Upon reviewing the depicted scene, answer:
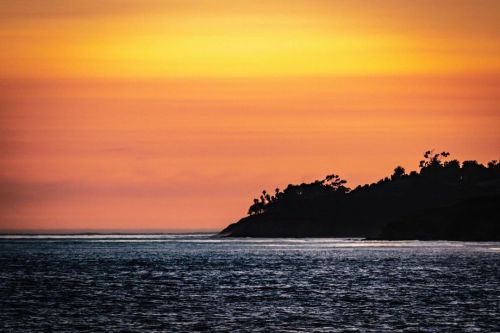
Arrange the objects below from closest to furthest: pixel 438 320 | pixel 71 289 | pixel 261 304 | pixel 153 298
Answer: pixel 438 320, pixel 261 304, pixel 153 298, pixel 71 289

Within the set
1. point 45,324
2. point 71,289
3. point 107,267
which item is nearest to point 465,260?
point 107,267

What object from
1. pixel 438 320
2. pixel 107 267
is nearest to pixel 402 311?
pixel 438 320

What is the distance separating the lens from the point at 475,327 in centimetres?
7206

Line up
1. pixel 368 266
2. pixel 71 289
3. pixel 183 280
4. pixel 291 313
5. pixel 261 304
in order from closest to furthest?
pixel 291 313, pixel 261 304, pixel 71 289, pixel 183 280, pixel 368 266

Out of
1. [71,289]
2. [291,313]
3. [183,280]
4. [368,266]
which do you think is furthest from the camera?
[368,266]

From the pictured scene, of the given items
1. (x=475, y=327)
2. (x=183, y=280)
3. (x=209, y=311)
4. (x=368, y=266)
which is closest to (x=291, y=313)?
(x=209, y=311)

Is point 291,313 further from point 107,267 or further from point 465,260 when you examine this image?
point 465,260

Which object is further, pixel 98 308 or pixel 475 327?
pixel 98 308

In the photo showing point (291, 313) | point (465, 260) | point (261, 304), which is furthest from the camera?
point (465, 260)

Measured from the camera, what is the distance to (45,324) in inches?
2953

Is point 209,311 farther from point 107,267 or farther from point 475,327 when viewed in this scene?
point 107,267

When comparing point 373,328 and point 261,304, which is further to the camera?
point 261,304

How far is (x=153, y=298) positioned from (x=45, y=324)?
75.0ft

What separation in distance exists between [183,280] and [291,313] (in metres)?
45.6
